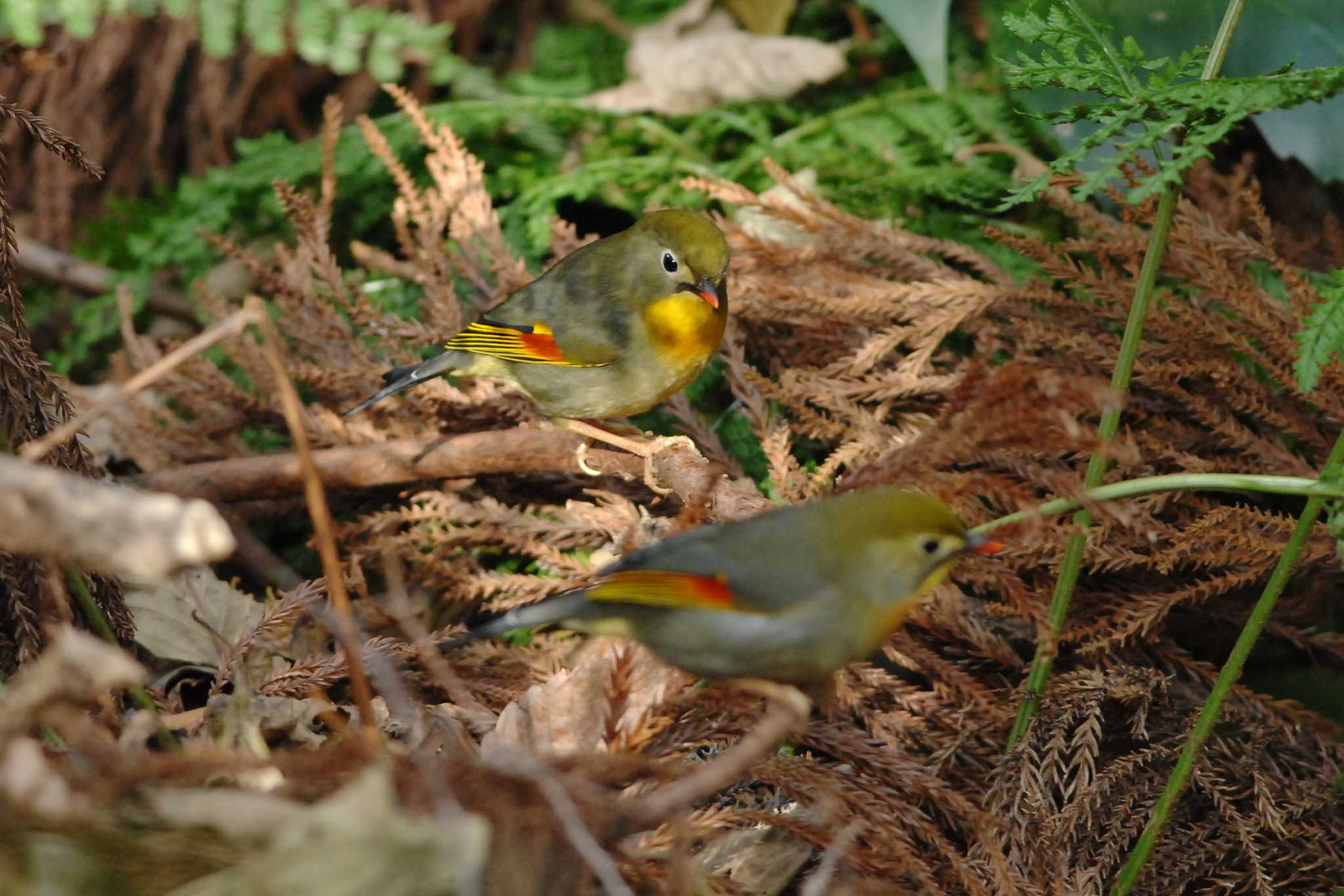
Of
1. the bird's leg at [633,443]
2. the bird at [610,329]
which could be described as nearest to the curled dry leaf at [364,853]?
the bird's leg at [633,443]

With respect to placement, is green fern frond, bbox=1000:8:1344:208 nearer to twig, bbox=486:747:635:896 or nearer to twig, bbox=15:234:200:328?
twig, bbox=486:747:635:896

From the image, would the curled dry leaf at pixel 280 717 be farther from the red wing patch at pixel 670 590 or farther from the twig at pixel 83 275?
the twig at pixel 83 275

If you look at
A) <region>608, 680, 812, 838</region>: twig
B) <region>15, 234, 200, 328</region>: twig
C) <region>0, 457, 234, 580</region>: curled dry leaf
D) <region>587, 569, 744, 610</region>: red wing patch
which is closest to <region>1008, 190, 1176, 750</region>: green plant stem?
<region>587, 569, 744, 610</region>: red wing patch

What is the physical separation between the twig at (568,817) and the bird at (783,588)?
0.39m

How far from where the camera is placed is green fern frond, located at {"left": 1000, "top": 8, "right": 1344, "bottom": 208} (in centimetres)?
180

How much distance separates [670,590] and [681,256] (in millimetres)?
1552

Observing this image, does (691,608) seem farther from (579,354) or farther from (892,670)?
(579,354)

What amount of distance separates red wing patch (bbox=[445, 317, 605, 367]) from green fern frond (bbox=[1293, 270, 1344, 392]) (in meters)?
1.93

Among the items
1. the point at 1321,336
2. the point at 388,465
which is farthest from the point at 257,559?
the point at 1321,336

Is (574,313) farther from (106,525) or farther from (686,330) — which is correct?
(106,525)

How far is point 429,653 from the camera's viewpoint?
1.50 meters

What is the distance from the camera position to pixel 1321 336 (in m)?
1.75

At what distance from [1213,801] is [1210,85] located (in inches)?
53.3

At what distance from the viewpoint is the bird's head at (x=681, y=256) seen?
10.2ft
